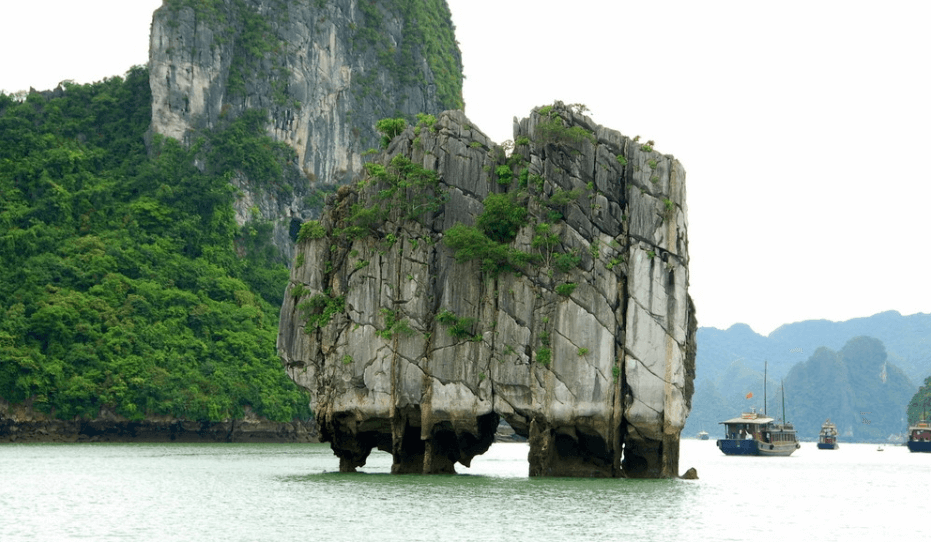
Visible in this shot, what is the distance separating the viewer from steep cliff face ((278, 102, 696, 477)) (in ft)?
117

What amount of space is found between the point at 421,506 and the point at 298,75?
248 ft

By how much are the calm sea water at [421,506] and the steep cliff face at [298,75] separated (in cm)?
5343

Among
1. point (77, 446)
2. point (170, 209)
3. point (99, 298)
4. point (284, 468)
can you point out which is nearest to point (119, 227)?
point (170, 209)

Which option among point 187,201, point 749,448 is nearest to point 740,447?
point 749,448

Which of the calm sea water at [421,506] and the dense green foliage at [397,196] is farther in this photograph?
the dense green foliage at [397,196]

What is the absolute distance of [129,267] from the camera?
81812 millimetres

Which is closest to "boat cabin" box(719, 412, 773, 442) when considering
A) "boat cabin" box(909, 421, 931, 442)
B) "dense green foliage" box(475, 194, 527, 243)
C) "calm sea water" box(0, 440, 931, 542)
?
"boat cabin" box(909, 421, 931, 442)

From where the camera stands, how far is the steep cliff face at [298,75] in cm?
Answer: 9412

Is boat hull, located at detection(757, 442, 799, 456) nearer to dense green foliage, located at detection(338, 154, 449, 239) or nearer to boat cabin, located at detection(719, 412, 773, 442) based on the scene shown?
boat cabin, located at detection(719, 412, 773, 442)

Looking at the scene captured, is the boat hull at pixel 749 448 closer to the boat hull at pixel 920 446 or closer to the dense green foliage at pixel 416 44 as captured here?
the boat hull at pixel 920 446

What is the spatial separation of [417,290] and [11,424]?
129 ft

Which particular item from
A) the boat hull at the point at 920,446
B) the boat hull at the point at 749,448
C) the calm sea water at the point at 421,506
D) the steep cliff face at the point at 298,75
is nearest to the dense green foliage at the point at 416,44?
the steep cliff face at the point at 298,75

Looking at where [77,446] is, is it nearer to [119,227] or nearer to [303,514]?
[119,227]

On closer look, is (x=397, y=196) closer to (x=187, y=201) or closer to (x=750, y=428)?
(x=750, y=428)
